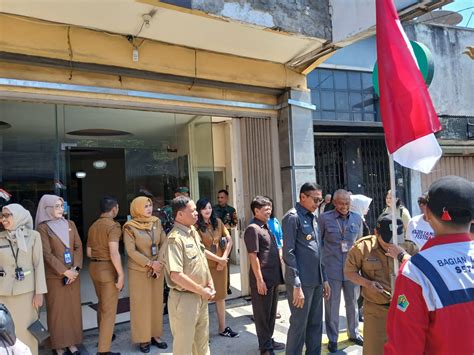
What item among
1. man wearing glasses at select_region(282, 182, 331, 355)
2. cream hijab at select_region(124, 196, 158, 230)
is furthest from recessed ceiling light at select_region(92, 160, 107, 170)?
man wearing glasses at select_region(282, 182, 331, 355)

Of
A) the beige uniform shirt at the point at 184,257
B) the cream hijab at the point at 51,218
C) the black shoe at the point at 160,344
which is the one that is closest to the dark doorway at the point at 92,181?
the cream hijab at the point at 51,218

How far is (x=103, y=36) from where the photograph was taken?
182 inches

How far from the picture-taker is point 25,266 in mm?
3604

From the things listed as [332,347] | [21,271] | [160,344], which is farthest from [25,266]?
[332,347]

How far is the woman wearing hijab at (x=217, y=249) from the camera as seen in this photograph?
468 centimetres

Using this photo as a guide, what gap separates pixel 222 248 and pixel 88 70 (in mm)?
2633

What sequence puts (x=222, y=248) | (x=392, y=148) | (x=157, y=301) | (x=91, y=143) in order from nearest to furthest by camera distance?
(x=392, y=148), (x=157, y=301), (x=222, y=248), (x=91, y=143)

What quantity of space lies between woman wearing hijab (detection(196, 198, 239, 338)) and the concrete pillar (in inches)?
61.9

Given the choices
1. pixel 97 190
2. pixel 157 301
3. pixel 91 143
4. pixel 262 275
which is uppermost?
pixel 91 143

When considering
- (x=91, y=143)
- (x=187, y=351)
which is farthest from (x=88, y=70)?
(x=187, y=351)

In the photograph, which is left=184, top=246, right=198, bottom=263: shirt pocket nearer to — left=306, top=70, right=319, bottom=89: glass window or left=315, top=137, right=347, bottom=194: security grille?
left=315, top=137, right=347, bottom=194: security grille

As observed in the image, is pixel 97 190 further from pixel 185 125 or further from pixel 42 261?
pixel 42 261

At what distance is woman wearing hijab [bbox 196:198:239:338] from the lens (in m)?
4.68

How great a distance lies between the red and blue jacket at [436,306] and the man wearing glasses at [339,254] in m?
2.81
